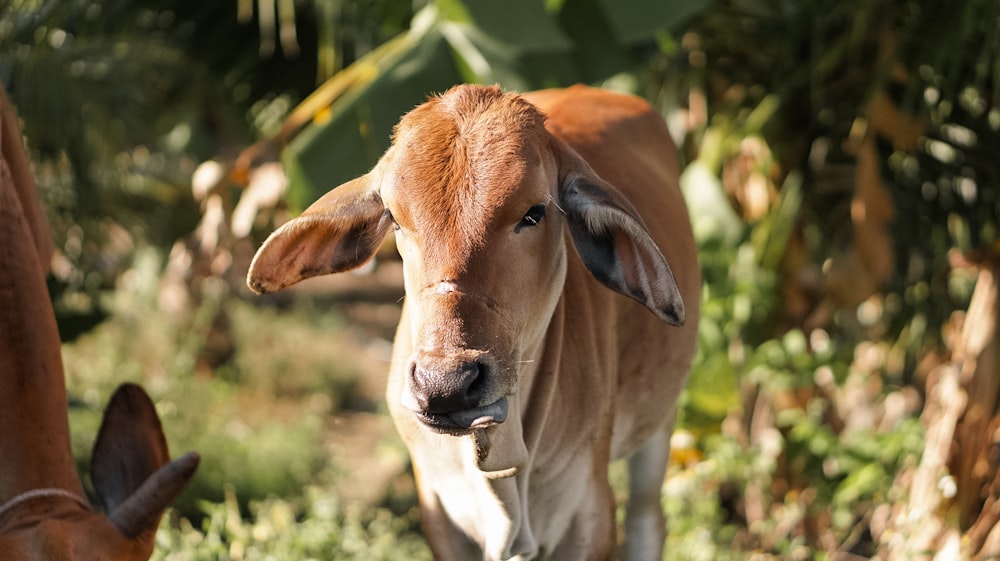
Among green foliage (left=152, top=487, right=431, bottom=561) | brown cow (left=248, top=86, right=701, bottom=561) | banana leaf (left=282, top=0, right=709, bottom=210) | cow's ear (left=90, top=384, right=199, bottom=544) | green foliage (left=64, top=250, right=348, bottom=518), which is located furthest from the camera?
green foliage (left=64, top=250, right=348, bottom=518)

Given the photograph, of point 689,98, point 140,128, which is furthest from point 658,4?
point 140,128

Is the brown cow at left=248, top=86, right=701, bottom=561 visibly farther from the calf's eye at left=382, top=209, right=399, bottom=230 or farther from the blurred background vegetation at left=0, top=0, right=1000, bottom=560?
the blurred background vegetation at left=0, top=0, right=1000, bottom=560

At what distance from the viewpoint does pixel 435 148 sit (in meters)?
2.68

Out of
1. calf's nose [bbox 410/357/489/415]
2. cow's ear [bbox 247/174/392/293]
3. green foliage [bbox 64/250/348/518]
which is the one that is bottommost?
green foliage [bbox 64/250/348/518]

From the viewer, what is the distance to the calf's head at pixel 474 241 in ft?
8.18

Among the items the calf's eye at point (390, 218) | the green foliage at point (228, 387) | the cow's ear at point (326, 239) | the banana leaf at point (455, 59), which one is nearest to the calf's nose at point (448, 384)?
the calf's eye at point (390, 218)

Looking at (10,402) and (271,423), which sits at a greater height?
(10,402)

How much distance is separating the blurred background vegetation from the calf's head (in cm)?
144

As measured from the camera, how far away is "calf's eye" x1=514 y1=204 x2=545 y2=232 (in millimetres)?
2689

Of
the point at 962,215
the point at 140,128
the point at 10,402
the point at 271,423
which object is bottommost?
the point at 271,423

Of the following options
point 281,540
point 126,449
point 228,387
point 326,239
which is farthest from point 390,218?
point 228,387

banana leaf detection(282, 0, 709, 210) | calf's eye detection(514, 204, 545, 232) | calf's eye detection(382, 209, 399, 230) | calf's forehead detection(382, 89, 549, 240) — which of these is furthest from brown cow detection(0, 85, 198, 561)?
banana leaf detection(282, 0, 709, 210)

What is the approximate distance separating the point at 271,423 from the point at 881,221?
334 centimetres

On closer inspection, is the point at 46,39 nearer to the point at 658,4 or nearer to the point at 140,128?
the point at 140,128
